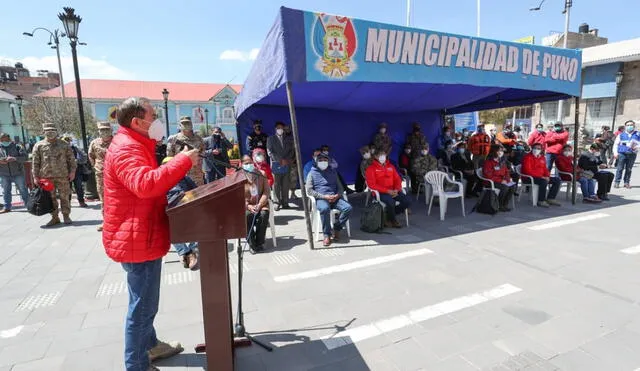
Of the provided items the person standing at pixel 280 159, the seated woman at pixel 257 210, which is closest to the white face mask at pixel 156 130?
the seated woman at pixel 257 210

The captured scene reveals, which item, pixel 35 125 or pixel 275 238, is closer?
pixel 275 238

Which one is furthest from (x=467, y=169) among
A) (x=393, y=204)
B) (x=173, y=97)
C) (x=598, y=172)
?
(x=173, y=97)

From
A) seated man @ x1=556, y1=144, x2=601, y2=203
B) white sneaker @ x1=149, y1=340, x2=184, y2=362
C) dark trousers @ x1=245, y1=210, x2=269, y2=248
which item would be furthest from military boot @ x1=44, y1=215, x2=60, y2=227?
seated man @ x1=556, y1=144, x2=601, y2=203

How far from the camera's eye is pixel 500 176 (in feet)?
22.0

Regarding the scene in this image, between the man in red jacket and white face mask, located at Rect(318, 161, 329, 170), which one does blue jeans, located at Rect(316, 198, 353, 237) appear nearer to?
white face mask, located at Rect(318, 161, 329, 170)

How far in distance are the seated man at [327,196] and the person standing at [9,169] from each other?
21.4 feet

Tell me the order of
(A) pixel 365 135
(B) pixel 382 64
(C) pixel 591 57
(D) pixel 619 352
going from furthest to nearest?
(C) pixel 591 57 < (A) pixel 365 135 < (B) pixel 382 64 < (D) pixel 619 352

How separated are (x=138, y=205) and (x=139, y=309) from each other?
629mm

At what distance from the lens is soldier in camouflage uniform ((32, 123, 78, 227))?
19.1ft

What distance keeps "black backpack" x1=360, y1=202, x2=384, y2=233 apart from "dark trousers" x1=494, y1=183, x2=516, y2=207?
287 cm

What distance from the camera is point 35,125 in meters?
24.6

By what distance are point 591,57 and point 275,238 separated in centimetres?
2911

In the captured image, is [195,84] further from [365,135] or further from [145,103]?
[145,103]

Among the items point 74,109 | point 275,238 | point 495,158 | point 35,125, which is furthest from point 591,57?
point 35,125
